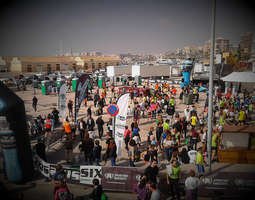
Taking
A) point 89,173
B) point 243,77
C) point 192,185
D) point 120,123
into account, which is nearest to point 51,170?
point 89,173

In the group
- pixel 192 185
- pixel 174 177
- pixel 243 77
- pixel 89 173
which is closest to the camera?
pixel 192 185

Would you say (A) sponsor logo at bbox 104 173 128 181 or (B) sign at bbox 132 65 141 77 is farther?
(B) sign at bbox 132 65 141 77

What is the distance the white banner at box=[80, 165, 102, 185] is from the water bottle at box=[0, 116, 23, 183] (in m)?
2.10

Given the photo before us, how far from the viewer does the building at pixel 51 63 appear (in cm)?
6043

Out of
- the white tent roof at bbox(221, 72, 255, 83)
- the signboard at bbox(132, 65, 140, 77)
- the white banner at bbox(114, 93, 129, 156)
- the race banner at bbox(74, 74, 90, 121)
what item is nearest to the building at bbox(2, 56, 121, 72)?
the signboard at bbox(132, 65, 140, 77)

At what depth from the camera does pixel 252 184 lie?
5.87 metres

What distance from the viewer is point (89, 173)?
6449 mm

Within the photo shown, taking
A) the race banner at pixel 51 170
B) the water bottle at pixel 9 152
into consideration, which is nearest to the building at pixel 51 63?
the race banner at pixel 51 170

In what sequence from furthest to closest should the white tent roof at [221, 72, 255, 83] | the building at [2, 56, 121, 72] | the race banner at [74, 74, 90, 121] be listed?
the building at [2, 56, 121, 72]
the white tent roof at [221, 72, 255, 83]
the race banner at [74, 74, 90, 121]

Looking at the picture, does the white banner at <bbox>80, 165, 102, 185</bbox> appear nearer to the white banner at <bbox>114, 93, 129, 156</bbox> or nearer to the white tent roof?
the white banner at <bbox>114, 93, 129, 156</bbox>

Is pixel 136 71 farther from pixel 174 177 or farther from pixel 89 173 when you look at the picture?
pixel 174 177

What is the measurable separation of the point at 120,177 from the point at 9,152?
3.68 m

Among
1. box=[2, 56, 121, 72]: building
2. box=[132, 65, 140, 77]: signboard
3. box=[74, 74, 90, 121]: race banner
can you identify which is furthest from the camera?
box=[2, 56, 121, 72]: building

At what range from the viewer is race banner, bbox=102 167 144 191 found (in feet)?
20.0
